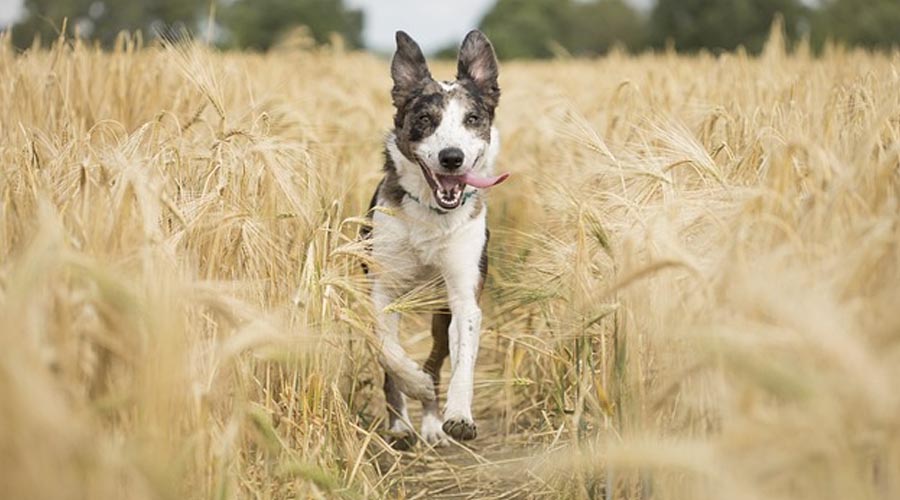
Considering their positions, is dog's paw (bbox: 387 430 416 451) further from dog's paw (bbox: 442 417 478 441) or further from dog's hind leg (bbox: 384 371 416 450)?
dog's paw (bbox: 442 417 478 441)

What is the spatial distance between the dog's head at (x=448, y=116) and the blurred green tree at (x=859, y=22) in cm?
5001

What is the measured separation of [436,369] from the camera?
5.55 metres

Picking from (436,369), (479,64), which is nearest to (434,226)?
(436,369)

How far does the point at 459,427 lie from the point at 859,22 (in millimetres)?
56447

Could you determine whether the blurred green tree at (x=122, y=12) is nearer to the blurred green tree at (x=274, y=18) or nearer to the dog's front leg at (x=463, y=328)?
the blurred green tree at (x=274, y=18)

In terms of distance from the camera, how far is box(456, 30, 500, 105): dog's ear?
5598mm

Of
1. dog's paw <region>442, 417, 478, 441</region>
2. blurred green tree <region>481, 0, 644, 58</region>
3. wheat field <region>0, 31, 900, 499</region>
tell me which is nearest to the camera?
wheat field <region>0, 31, 900, 499</region>

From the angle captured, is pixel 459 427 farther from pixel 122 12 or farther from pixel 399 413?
pixel 122 12

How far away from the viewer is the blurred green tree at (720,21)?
181ft

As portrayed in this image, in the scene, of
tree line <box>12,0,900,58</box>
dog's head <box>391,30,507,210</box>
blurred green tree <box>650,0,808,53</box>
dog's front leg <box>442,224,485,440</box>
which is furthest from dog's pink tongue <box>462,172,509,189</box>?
blurred green tree <box>650,0,808,53</box>

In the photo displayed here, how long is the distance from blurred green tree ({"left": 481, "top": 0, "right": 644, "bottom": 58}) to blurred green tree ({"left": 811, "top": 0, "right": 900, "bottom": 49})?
18953mm

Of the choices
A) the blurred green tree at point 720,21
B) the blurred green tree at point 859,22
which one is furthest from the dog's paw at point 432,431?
the blurred green tree at point 720,21

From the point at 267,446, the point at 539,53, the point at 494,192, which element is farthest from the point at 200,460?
the point at 539,53

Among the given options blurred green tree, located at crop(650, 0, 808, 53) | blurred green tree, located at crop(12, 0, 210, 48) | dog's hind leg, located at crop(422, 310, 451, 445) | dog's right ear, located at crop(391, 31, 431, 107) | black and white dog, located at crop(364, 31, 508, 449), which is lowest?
dog's hind leg, located at crop(422, 310, 451, 445)
